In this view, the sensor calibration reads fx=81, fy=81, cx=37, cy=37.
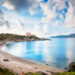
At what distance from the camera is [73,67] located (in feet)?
48.3

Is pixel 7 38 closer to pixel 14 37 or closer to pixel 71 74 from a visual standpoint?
pixel 14 37

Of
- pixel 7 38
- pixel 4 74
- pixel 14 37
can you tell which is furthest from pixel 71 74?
pixel 14 37

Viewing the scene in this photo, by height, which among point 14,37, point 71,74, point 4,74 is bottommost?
point 14,37

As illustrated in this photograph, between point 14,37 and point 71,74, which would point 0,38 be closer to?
point 14,37

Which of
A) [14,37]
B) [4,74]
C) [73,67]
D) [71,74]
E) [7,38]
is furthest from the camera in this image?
[14,37]

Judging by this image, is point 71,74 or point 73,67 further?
point 73,67

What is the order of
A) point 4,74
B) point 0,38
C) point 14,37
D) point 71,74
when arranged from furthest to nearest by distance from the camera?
point 14,37
point 0,38
point 4,74
point 71,74

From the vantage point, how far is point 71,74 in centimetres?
342

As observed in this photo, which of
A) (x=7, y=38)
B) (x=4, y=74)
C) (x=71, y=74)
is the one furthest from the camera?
(x=7, y=38)

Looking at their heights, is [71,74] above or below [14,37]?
above

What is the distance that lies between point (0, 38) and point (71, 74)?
164 m

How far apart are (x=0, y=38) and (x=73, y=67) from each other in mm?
156516

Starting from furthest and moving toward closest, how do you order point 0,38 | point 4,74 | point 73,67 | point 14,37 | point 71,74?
point 14,37 → point 0,38 → point 73,67 → point 4,74 → point 71,74

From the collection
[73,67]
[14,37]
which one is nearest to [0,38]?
[14,37]
